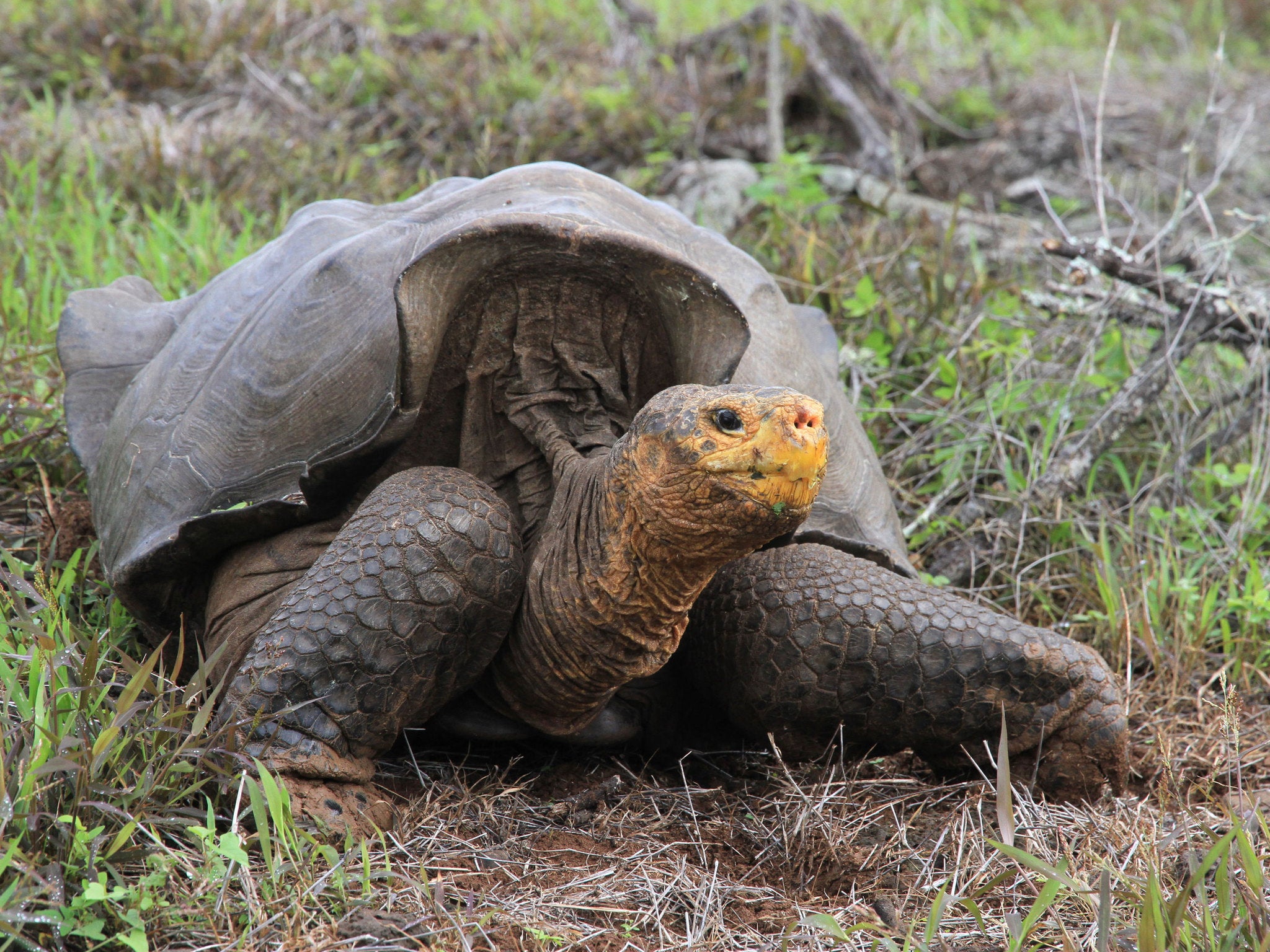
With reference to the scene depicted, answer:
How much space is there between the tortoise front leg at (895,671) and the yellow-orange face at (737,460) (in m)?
0.59

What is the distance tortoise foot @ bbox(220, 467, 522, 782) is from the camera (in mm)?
2076

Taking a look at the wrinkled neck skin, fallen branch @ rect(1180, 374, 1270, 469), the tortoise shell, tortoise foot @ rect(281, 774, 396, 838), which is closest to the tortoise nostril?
the wrinkled neck skin

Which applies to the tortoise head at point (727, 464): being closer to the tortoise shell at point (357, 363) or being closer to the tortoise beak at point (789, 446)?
the tortoise beak at point (789, 446)

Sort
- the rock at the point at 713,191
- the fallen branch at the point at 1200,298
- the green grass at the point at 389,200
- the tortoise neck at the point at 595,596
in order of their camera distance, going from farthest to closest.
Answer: the rock at the point at 713,191, the fallen branch at the point at 1200,298, the tortoise neck at the point at 595,596, the green grass at the point at 389,200

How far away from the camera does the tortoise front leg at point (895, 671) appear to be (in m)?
2.39

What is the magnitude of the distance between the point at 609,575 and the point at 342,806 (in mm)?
621

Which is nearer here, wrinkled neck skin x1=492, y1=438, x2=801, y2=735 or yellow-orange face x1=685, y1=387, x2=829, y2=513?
yellow-orange face x1=685, y1=387, x2=829, y2=513

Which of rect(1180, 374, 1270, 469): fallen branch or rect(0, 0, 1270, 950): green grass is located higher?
rect(0, 0, 1270, 950): green grass

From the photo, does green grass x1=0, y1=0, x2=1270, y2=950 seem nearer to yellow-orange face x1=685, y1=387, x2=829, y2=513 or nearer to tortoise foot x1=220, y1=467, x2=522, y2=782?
tortoise foot x1=220, y1=467, x2=522, y2=782

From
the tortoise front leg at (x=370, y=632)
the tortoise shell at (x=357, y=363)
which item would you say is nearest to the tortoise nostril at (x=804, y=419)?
the tortoise shell at (x=357, y=363)

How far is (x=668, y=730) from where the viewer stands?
2.65 m

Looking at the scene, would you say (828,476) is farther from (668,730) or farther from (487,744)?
(487,744)

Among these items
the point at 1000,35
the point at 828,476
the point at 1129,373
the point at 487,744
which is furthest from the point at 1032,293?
the point at 1000,35

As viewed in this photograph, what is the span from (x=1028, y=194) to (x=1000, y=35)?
9.03 feet
